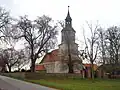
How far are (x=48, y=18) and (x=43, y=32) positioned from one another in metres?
3.39

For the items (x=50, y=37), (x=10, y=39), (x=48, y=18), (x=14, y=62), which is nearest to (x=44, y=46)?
(x=50, y=37)

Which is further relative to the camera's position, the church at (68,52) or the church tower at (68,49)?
the church tower at (68,49)

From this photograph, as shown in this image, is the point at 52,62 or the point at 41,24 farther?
the point at 52,62

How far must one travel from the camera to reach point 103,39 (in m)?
63.2

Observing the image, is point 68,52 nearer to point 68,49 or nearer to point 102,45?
point 68,49

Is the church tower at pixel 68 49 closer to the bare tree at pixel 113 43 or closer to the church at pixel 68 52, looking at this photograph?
the church at pixel 68 52

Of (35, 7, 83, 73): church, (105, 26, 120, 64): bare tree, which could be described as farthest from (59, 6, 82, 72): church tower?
(105, 26, 120, 64): bare tree

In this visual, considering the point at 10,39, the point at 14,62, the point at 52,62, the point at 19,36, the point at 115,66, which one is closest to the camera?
the point at 10,39

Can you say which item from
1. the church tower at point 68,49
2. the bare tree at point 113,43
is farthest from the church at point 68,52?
the bare tree at point 113,43

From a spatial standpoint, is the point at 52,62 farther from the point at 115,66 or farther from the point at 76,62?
the point at 115,66

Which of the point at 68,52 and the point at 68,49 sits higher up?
the point at 68,49

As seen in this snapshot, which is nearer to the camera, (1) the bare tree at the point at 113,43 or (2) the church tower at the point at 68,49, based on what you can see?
(1) the bare tree at the point at 113,43

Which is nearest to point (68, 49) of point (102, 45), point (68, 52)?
point (68, 52)

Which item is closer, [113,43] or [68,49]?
[113,43]
